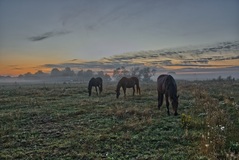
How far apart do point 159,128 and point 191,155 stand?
3.73 meters

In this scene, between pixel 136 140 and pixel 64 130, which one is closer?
pixel 136 140

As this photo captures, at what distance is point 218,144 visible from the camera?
7.55m

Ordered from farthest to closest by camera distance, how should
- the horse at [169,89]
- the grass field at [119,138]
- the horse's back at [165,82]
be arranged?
the horse's back at [165,82] < the horse at [169,89] < the grass field at [119,138]

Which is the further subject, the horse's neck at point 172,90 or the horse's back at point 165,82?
the horse's back at point 165,82

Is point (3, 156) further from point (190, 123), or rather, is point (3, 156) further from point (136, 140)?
point (190, 123)

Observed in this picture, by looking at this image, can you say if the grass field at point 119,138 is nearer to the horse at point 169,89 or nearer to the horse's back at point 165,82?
the horse at point 169,89

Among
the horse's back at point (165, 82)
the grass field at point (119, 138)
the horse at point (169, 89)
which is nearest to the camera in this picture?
the grass field at point (119, 138)

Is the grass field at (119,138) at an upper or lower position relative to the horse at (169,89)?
lower

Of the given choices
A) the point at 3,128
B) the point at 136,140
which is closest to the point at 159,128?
the point at 136,140

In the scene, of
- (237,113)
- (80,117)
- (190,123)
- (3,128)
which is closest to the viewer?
(190,123)

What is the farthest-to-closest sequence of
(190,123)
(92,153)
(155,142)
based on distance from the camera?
1. (190,123)
2. (155,142)
3. (92,153)

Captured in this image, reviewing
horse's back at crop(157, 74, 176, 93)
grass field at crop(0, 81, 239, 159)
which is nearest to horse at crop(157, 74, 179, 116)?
horse's back at crop(157, 74, 176, 93)

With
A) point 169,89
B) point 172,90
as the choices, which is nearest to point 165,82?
point 169,89

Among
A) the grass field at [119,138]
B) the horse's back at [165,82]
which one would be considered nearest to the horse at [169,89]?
the horse's back at [165,82]
